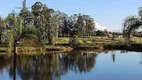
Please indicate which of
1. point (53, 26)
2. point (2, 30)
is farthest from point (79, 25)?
point (2, 30)

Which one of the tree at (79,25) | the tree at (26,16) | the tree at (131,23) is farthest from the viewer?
the tree at (79,25)

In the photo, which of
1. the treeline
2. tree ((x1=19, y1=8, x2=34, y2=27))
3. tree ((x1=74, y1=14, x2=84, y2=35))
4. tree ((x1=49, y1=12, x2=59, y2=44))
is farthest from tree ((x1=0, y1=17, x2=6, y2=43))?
tree ((x1=74, y1=14, x2=84, y2=35))

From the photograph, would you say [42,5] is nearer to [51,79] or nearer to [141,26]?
[141,26]

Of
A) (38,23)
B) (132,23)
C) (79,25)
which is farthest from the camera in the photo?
(79,25)

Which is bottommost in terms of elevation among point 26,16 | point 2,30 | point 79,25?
point 2,30

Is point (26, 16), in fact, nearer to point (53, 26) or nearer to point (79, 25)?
point (53, 26)

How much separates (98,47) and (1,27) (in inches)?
829

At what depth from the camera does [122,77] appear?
96.2ft

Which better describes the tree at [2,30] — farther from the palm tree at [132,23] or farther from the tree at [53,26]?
the palm tree at [132,23]

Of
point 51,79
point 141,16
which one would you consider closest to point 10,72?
point 51,79

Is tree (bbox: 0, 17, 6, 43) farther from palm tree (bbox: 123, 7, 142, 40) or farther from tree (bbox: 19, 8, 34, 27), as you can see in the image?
palm tree (bbox: 123, 7, 142, 40)

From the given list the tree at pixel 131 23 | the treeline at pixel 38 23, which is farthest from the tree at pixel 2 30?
the tree at pixel 131 23

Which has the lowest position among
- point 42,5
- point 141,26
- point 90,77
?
point 90,77

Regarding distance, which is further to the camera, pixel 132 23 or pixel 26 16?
pixel 26 16
